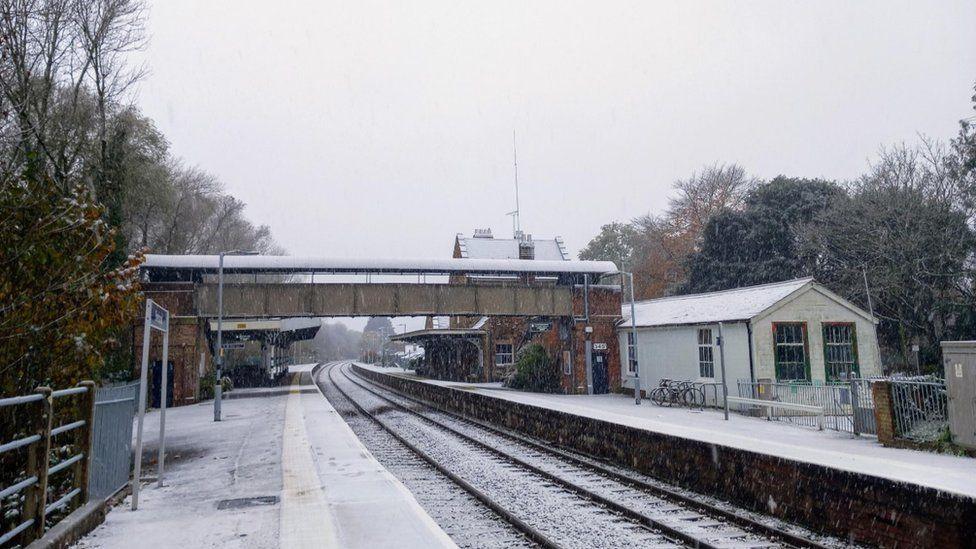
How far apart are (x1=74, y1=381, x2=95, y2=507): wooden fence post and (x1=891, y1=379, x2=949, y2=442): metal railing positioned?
45.2ft

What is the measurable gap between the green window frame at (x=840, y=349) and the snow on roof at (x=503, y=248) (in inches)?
1085

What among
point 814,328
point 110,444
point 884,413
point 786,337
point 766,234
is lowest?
point 884,413

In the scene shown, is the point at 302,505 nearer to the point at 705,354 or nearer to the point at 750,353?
the point at 750,353

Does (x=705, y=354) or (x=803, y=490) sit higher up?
(x=705, y=354)

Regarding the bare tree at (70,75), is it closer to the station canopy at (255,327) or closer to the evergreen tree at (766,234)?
the station canopy at (255,327)

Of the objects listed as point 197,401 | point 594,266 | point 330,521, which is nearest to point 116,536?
point 330,521

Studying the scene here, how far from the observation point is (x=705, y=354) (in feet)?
86.5

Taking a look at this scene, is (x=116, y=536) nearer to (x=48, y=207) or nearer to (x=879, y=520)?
(x=48, y=207)

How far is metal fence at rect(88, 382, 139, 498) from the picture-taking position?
7.96 meters

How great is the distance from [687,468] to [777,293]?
16389 mm

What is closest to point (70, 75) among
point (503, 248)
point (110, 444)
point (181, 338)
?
point (181, 338)

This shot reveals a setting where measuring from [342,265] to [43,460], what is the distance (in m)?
25.1

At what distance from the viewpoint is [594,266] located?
34.0m

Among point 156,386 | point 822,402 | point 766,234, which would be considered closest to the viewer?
point 822,402
